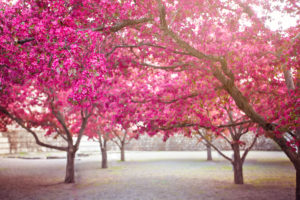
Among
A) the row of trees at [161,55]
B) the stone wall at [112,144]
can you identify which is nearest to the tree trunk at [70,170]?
the row of trees at [161,55]

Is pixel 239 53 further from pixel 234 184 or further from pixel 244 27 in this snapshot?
pixel 234 184

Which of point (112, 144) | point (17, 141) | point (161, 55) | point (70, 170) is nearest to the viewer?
point (161, 55)

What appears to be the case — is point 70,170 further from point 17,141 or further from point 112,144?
point 112,144

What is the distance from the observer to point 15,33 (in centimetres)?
403

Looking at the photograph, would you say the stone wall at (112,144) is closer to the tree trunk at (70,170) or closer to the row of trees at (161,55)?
the tree trunk at (70,170)

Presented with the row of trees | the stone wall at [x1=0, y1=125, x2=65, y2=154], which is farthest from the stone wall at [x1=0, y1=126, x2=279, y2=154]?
the row of trees

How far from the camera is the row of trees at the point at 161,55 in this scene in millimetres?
3865

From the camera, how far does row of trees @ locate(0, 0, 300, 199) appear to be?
3.87 meters

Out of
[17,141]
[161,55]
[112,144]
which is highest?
[161,55]

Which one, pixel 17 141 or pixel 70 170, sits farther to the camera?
pixel 17 141

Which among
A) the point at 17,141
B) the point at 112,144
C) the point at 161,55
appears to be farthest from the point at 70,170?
the point at 112,144

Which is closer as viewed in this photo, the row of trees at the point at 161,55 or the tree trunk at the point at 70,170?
the row of trees at the point at 161,55

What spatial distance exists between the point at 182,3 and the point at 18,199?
24.2 ft

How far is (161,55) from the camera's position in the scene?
785 centimetres
